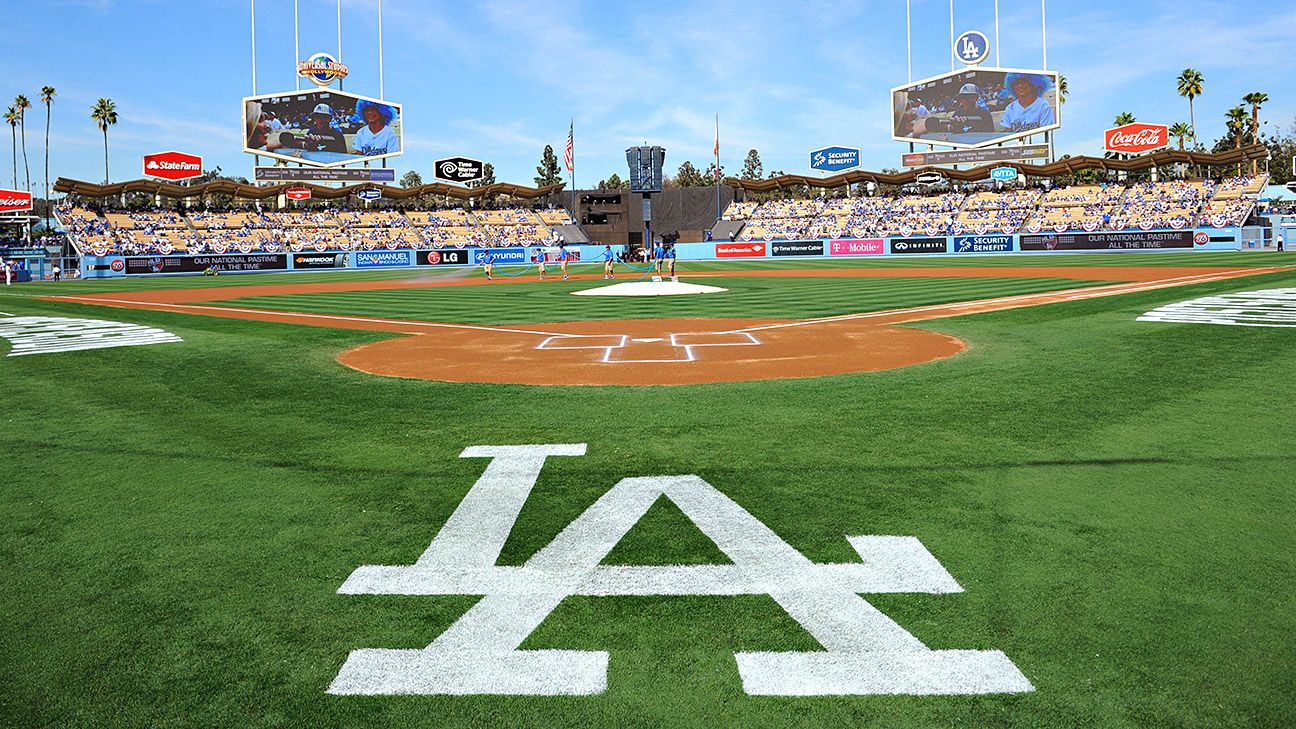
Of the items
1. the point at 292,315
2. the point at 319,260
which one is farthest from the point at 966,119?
the point at 292,315

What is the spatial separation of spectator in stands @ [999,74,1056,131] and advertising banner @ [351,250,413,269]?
46.9 m

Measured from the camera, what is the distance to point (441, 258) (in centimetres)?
6316

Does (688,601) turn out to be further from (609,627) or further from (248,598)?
(248,598)

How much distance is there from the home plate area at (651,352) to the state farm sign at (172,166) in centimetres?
6722

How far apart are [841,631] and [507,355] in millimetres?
10476

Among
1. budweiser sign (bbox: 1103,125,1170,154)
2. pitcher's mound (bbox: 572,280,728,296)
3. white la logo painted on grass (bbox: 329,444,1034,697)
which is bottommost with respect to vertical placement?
white la logo painted on grass (bbox: 329,444,1034,697)

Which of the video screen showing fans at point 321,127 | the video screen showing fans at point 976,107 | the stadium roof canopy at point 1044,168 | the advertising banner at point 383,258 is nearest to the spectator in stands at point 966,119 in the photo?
the video screen showing fans at point 976,107

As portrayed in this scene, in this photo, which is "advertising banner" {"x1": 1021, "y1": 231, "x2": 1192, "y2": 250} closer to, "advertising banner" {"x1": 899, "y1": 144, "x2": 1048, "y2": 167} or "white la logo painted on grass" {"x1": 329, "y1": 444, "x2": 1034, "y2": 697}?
"advertising banner" {"x1": 899, "y1": 144, "x2": 1048, "y2": 167}

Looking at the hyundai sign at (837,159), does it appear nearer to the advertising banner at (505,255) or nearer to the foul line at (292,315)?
the advertising banner at (505,255)

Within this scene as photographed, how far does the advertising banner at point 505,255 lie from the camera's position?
65.5 m

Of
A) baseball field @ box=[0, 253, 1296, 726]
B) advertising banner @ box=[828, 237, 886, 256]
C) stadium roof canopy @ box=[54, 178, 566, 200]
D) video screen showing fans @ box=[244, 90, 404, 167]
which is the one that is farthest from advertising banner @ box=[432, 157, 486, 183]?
baseball field @ box=[0, 253, 1296, 726]

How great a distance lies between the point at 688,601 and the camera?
163 inches

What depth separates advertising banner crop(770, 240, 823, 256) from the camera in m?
64.7

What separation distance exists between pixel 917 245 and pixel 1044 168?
19.5m
